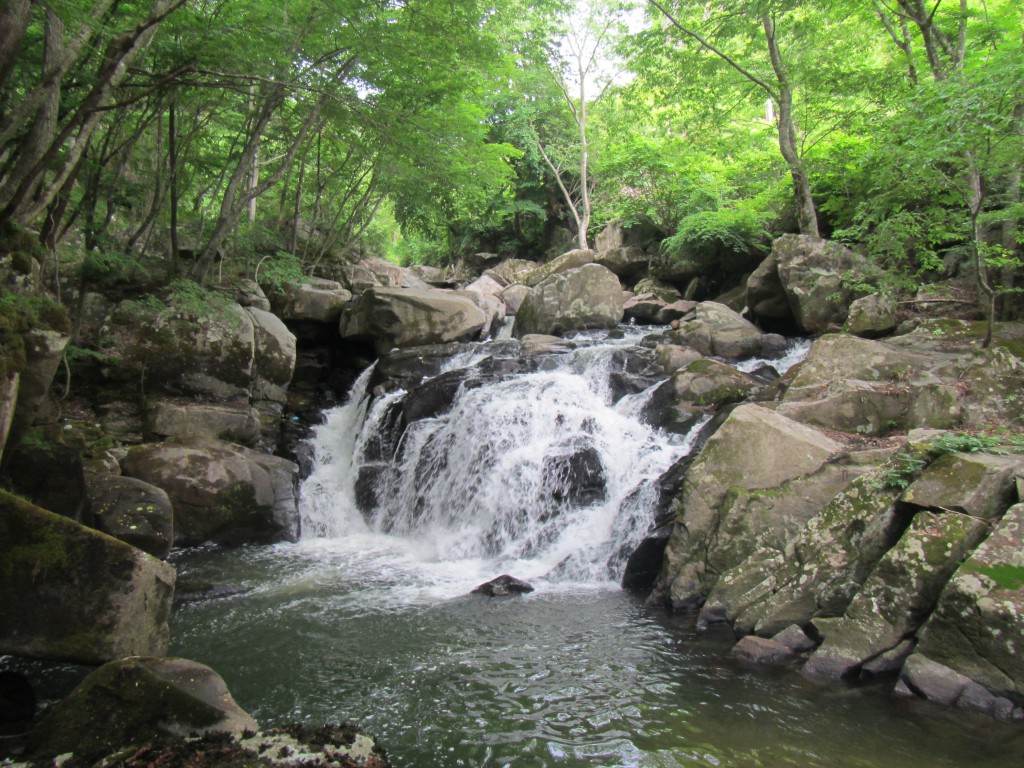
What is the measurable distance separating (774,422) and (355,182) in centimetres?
1440

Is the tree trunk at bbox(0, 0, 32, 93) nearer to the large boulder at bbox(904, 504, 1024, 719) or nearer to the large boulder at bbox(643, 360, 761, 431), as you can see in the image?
the large boulder at bbox(904, 504, 1024, 719)

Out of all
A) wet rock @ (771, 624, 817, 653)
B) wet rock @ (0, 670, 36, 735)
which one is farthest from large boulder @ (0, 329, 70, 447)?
wet rock @ (771, 624, 817, 653)

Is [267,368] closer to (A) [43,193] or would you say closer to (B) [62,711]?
(A) [43,193]

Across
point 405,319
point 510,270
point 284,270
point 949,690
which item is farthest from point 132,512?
point 510,270

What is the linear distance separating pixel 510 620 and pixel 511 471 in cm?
379

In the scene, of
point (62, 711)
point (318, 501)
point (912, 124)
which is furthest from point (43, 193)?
point (912, 124)

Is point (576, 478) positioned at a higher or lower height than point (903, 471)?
lower

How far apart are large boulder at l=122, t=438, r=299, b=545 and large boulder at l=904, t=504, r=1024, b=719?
9018mm

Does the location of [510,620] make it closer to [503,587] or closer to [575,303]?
[503,587]

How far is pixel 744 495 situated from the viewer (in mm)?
7035

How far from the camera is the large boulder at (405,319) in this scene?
1602cm

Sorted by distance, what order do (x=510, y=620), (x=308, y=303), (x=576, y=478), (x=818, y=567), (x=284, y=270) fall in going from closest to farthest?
1. (x=818, y=567)
2. (x=510, y=620)
3. (x=576, y=478)
4. (x=284, y=270)
5. (x=308, y=303)

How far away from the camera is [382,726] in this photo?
4398 millimetres

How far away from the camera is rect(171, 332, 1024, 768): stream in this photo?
164 inches
